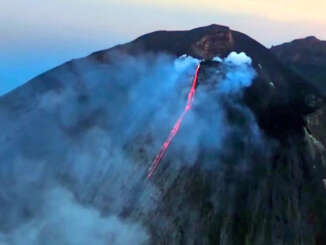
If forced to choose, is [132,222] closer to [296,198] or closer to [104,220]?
[104,220]

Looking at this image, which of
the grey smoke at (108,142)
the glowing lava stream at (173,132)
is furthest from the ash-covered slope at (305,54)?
the glowing lava stream at (173,132)

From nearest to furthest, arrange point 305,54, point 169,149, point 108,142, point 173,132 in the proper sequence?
point 169,149 → point 173,132 → point 108,142 → point 305,54

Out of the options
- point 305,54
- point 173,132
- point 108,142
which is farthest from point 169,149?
point 305,54

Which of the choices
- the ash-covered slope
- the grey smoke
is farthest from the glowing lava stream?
the ash-covered slope

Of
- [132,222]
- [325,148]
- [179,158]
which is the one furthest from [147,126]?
[325,148]

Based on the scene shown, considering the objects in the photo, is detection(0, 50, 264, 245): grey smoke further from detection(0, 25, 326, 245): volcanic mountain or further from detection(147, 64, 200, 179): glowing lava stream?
detection(147, 64, 200, 179): glowing lava stream

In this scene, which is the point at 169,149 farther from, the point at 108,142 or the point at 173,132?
the point at 108,142
